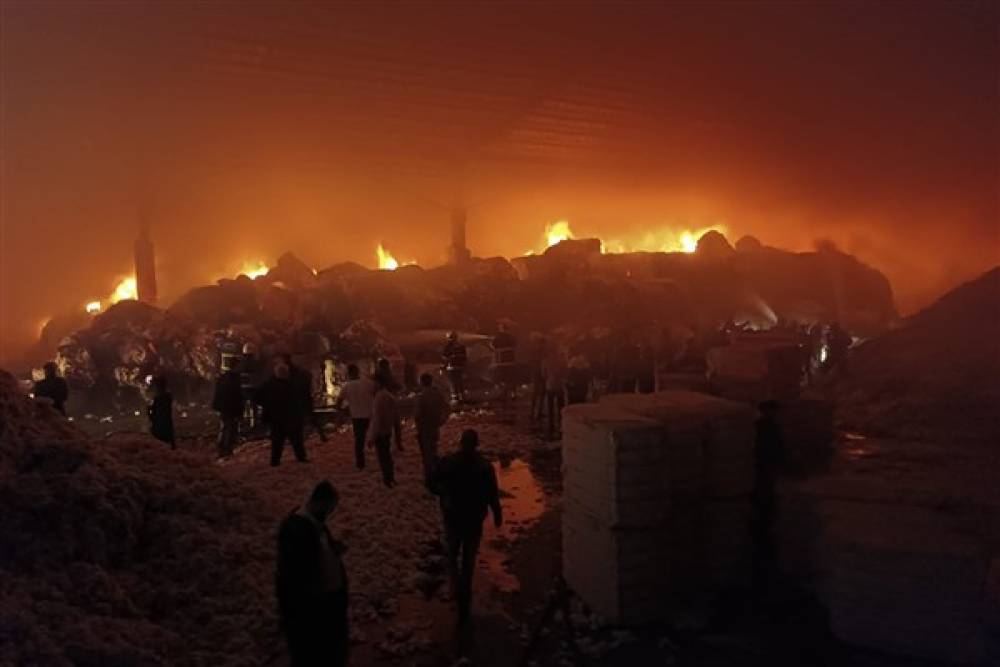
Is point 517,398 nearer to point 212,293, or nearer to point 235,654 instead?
point 235,654

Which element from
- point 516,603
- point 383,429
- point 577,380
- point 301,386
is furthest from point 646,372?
point 516,603

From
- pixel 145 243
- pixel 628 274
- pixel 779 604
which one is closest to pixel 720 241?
pixel 628 274

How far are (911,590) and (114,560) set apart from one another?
6161 millimetres

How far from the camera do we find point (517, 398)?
18.4 meters

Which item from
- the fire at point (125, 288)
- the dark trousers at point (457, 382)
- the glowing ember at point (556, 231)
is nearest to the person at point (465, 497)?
the dark trousers at point (457, 382)

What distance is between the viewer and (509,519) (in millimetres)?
8547

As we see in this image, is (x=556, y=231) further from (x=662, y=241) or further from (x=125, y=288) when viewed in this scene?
(x=125, y=288)

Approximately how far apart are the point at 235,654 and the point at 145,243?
45445 millimetres

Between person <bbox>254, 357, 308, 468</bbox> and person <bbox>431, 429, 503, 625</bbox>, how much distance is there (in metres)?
4.79

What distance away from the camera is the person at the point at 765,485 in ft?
21.4

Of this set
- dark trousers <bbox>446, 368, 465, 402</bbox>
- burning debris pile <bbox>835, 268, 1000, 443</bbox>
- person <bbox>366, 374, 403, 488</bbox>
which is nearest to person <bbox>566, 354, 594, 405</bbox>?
person <bbox>366, 374, 403, 488</bbox>

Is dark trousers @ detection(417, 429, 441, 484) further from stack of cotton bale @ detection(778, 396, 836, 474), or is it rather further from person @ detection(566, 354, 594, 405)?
stack of cotton bale @ detection(778, 396, 836, 474)

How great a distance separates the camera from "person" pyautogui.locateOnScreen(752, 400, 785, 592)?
6527 mm

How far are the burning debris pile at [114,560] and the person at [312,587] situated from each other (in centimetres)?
119
